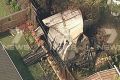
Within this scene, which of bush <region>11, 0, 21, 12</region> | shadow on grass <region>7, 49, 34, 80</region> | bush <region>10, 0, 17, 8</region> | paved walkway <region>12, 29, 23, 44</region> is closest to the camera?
shadow on grass <region>7, 49, 34, 80</region>

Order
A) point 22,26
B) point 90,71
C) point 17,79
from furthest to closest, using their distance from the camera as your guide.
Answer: point 22,26 < point 90,71 < point 17,79

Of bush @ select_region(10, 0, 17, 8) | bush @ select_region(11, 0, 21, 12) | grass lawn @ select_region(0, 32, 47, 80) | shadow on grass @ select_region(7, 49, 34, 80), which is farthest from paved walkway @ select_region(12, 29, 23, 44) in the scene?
bush @ select_region(10, 0, 17, 8)

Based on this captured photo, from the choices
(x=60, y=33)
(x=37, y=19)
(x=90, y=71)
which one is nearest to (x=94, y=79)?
(x=90, y=71)

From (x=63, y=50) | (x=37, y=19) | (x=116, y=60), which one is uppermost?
(x=37, y=19)

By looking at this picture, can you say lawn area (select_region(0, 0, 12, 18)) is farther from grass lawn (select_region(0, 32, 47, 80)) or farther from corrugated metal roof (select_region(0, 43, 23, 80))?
corrugated metal roof (select_region(0, 43, 23, 80))

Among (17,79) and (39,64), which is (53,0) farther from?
(17,79)

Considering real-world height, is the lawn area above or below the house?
above

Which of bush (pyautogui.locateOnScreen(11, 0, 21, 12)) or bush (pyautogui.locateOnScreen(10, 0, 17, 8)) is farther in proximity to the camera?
bush (pyautogui.locateOnScreen(10, 0, 17, 8))
